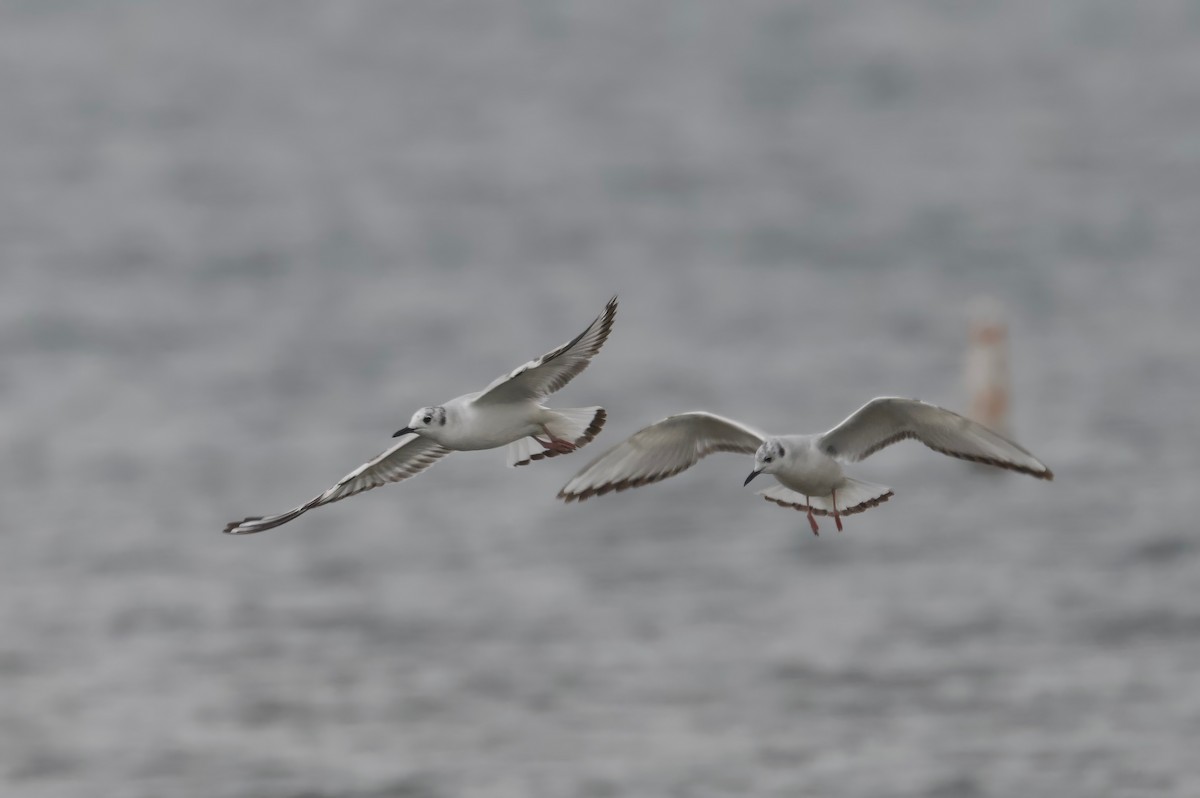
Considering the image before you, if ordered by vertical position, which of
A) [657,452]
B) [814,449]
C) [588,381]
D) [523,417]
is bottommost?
[814,449]

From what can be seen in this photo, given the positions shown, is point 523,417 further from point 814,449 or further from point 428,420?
point 814,449

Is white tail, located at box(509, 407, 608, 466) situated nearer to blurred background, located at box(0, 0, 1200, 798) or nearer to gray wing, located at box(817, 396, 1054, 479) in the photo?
gray wing, located at box(817, 396, 1054, 479)

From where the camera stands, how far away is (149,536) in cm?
3409

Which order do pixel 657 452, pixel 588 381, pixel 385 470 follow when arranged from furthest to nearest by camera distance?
pixel 588 381, pixel 385 470, pixel 657 452

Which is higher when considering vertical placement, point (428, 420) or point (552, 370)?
point (552, 370)

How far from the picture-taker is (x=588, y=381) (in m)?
38.8

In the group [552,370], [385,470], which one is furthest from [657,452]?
[385,470]

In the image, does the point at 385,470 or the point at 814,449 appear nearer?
the point at 814,449

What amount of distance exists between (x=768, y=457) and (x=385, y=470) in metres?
2.20

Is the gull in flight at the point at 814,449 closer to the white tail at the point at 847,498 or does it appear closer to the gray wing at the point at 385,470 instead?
the white tail at the point at 847,498

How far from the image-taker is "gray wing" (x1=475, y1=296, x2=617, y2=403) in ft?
27.6

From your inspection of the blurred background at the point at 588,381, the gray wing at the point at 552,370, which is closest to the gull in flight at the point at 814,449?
the gray wing at the point at 552,370

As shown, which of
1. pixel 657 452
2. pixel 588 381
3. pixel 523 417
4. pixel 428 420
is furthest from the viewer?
pixel 588 381

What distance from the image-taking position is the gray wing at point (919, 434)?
885 cm
